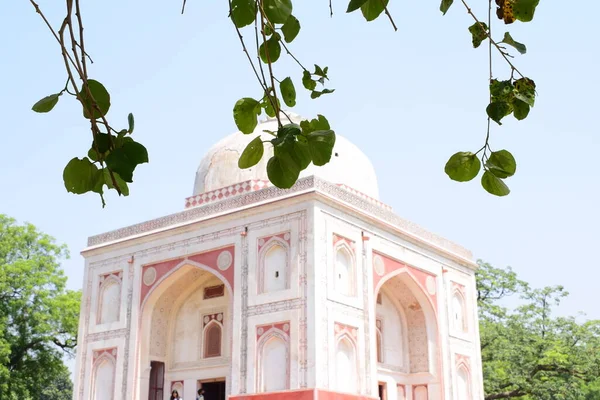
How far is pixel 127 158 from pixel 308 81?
2.20 feet

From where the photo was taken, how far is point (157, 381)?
13.2 m

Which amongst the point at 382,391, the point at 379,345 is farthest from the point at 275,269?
the point at 382,391

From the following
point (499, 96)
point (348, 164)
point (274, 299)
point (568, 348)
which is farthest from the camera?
point (568, 348)

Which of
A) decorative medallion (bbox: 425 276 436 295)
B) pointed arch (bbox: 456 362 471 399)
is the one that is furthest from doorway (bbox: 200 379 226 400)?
pointed arch (bbox: 456 362 471 399)

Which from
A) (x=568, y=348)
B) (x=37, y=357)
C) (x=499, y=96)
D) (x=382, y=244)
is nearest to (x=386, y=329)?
(x=382, y=244)

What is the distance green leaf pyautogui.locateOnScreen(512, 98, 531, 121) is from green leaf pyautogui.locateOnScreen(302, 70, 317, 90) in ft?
1.88

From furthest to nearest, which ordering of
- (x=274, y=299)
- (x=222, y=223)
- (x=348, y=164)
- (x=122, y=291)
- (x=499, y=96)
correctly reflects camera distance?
1. (x=348, y=164)
2. (x=122, y=291)
3. (x=222, y=223)
4. (x=274, y=299)
5. (x=499, y=96)

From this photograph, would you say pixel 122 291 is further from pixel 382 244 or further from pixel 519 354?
pixel 519 354

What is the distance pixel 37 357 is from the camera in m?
17.8

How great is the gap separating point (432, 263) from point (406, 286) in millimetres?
738

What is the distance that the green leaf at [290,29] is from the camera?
5.57 feet

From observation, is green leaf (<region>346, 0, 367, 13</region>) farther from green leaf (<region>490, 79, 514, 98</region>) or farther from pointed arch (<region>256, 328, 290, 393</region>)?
pointed arch (<region>256, 328, 290, 393</region>)

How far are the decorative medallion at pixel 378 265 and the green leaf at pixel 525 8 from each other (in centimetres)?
1125

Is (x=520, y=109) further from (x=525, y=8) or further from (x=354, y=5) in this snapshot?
(x=354, y=5)
